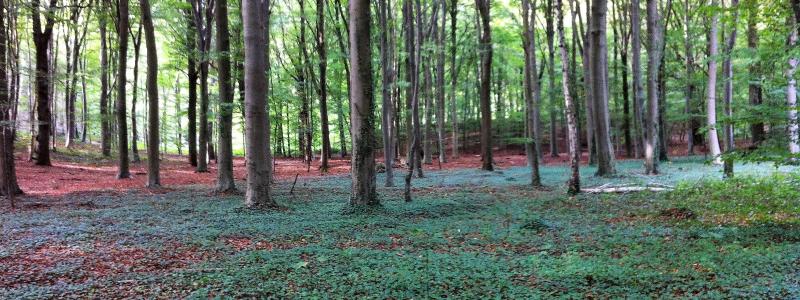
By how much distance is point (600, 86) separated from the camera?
1434 centimetres

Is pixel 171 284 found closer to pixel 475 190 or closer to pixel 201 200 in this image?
pixel 201 200

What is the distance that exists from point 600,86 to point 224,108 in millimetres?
10922

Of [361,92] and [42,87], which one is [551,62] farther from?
[42,87]

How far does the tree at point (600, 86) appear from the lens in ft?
44.2

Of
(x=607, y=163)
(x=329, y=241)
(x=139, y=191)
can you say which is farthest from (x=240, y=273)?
(x=607, y=163)

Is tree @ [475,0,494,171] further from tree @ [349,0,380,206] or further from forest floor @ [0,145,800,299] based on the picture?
tree @ [349,0,380,206]

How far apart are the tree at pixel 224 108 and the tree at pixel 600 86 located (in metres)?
10.1

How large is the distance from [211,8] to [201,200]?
9.31 metres

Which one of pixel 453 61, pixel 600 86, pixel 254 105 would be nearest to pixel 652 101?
pixel 600 86

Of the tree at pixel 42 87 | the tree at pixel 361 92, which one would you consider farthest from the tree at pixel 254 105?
the tree at pixel 42 87

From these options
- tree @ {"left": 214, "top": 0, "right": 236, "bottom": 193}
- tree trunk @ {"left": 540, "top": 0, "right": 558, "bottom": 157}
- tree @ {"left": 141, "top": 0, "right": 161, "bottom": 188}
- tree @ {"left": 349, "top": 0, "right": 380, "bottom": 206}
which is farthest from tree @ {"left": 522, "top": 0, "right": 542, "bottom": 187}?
tree @ {"left": 141, "top": 0, "right": 161, "bottom": 188}

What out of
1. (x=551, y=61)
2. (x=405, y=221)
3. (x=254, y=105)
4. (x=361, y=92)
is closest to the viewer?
(x=405, y=221)

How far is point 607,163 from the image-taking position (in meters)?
14.4

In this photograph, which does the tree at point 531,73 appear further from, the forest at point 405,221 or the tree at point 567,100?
the tree at point 567,100
